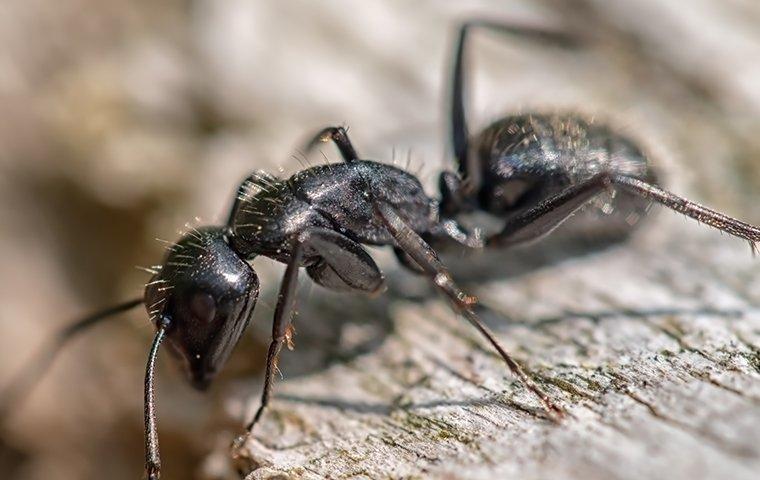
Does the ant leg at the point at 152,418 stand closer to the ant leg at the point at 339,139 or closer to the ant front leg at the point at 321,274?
the ant front leg at the point at 321,274

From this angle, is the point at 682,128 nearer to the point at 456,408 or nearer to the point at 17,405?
the point at 456,408

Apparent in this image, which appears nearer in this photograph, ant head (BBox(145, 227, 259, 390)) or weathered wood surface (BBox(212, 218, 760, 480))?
weathered wood surface (BBox(212, 218, 760, 480))

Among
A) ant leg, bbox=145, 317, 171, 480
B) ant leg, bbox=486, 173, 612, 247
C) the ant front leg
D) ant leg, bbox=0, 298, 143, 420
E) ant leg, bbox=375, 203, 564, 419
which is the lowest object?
ant leg, bbox=0, 298, 143, 420

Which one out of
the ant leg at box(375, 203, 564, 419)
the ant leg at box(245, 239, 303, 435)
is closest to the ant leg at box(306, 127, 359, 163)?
the ant leg at box(375, 203, 564, 419)

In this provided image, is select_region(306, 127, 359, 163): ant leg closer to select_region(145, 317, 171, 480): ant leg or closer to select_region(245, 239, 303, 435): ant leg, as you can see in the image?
select_region(245, 239, 303, 435): ant leg

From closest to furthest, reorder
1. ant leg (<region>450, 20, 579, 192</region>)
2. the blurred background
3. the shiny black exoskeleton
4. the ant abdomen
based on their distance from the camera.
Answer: the shiny black exoskeleton, the ant abdomen, ant leg (<region>450, 20, 579, 192</region>), the blurred background

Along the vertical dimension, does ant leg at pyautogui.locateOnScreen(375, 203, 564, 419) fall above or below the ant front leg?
above

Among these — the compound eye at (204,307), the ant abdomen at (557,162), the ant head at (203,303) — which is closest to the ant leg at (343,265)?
the ant head at (203,303)

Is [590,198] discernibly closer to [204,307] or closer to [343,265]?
[343,265]
